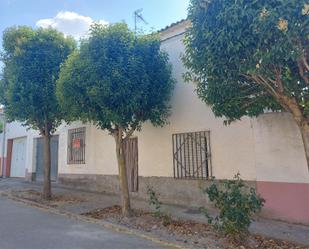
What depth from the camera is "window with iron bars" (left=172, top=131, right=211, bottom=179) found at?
29.6ft

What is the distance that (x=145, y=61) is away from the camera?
824 centimetres

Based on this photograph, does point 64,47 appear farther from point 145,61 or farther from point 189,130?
point 189,130

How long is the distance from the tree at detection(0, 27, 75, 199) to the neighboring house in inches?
98.8

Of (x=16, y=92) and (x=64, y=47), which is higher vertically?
(x=64, y=47)

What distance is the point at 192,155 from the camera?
9.34 m

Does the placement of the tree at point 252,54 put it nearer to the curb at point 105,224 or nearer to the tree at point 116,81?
the tree at point 116,81

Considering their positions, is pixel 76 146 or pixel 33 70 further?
pixel 76 146

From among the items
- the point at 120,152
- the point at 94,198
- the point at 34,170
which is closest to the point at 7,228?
the point at 120,152

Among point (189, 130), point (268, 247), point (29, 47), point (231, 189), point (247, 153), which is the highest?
point (29, 47)

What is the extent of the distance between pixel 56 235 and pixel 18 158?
47.0 feet

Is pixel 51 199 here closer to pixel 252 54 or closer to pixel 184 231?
pixel 184 231

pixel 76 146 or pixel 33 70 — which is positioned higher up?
pixel 33 70

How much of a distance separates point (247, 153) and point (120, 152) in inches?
127

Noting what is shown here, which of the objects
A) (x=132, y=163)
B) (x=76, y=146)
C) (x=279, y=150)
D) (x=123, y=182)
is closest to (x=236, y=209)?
(x=279, y=150)
